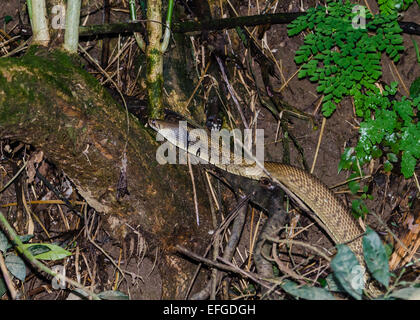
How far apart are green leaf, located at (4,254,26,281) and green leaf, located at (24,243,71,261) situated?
0.35 ft

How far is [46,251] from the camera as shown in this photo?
2791 mm

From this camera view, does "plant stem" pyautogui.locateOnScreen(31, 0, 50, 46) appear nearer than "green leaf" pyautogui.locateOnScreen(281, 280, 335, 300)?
No

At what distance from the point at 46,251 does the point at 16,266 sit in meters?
0.20

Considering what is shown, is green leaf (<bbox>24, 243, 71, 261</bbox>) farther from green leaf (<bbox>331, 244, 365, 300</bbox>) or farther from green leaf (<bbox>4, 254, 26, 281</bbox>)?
green leaf (<bbox>331, 244, 365, 300</bbox>)

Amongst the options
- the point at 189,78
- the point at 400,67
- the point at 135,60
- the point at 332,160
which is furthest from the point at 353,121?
the point at 135,60

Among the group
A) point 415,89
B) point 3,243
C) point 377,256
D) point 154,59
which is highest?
point 154,59

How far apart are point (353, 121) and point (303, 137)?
53 centimetres

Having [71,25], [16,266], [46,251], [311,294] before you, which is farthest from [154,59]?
[311,294]

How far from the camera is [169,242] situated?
2.91 m

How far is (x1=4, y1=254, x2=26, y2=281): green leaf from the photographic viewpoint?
2674mm

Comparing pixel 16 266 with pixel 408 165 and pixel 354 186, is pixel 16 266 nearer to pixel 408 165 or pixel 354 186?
pixel 354 186

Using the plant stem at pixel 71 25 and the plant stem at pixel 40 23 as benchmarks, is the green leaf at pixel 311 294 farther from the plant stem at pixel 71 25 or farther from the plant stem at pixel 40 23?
the plant stem at pixel 40 23

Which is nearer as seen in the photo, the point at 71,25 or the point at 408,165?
the point at 71,25
